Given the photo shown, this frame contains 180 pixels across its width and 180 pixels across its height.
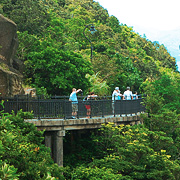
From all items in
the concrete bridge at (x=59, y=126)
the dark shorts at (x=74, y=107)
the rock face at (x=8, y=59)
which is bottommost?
the concrete bridge at (x=59, y=126)

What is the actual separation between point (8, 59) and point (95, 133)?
259 inches

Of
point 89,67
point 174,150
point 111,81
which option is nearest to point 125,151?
point 174,150

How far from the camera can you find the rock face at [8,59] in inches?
721

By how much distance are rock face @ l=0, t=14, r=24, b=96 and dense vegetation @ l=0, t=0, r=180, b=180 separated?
10.7ft

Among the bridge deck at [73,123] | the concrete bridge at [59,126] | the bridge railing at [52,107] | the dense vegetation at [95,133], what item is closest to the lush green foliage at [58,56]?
the dense vegetation at [95,133]

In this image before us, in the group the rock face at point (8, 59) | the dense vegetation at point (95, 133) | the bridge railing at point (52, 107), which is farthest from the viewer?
the rock face at point (8, 59)

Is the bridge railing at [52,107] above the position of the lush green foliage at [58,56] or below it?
below

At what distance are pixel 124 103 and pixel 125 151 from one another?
192 inches

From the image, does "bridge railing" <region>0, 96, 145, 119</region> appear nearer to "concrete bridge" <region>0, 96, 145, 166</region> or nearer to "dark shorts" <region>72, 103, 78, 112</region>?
"concrete bridge" <region>0, 96, 145, 166</region>

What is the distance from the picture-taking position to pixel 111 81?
4612 centimetres

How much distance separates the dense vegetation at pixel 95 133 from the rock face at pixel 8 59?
3.25 metres

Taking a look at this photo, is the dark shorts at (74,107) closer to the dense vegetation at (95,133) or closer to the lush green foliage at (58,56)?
the dense vegetation at (95,133)

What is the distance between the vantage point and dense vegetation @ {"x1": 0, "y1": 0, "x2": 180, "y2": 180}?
1126 centimetres

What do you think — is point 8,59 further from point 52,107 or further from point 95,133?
point 95,133
